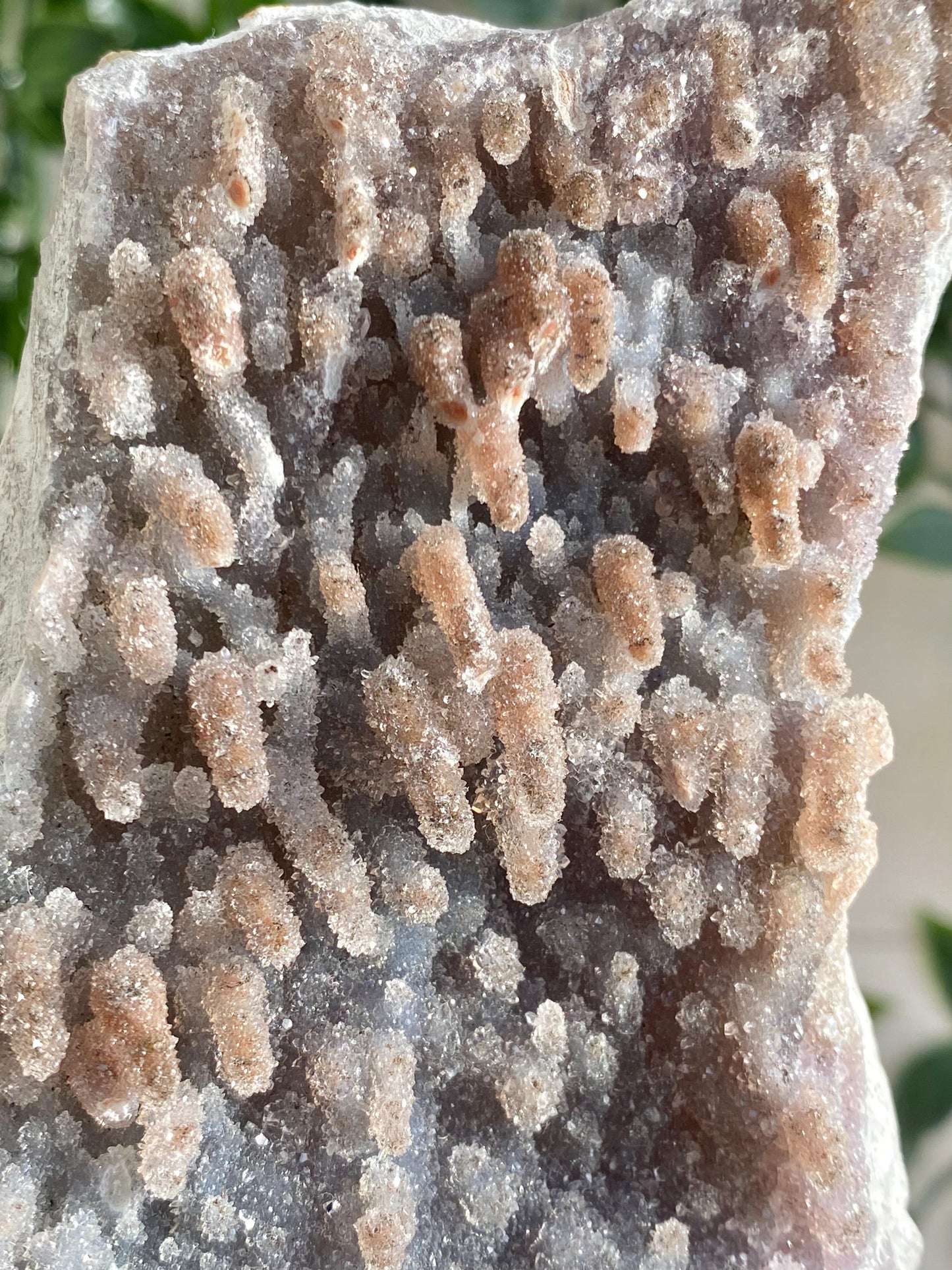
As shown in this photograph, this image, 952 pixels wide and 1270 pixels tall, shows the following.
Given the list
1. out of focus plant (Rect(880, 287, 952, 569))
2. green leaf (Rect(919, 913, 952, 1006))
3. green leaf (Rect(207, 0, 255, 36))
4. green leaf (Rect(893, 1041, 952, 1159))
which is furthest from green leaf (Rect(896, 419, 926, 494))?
green leaf (Rect(207, 0, 255, 36))

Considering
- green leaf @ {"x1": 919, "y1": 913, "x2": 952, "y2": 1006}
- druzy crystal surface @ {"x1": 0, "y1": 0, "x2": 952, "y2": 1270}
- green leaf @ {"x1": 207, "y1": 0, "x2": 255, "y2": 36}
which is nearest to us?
druzy crystal surface @ {"x1": 0, "y1": 0, "x2": 952, "y2": 1270}

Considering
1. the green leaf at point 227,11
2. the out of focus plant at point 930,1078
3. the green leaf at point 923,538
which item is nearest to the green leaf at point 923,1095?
the out of focus plant at point 930,1078

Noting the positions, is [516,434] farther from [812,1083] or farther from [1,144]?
[1,144]

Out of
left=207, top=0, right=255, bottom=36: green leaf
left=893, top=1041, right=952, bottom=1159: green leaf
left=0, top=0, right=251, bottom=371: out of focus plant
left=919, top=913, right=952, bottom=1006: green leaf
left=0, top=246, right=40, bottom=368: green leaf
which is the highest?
left=207, top=0, right=255, bottom=36: green leaf

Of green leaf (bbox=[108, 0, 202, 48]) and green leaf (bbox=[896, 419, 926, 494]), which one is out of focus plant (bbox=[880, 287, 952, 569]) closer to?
green leaf (bbox=[896, 419, 926, 494])

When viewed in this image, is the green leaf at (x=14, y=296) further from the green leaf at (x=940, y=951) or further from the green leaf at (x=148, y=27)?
the green leaf at (x=940, y=951)

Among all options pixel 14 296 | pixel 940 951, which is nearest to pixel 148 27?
pixel 14 296

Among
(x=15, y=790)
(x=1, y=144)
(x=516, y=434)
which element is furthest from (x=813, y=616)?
(x=1, y=144)
